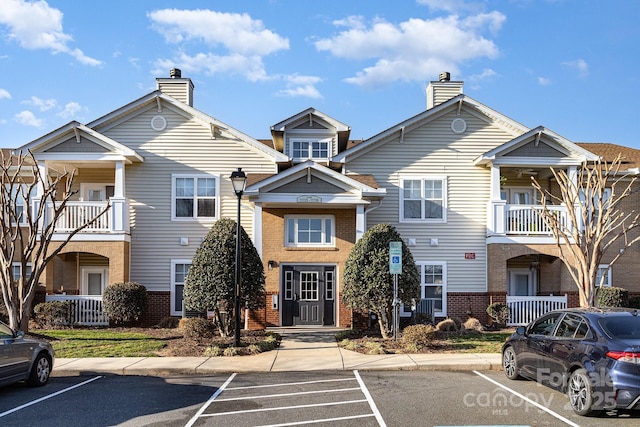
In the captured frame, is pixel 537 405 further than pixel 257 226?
No

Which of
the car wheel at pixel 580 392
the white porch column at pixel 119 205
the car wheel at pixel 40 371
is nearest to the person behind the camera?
the car wheel at pixel 580 392

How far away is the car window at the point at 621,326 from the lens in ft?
28.6

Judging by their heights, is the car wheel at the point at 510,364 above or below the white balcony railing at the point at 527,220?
below

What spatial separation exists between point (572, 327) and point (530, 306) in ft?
40.0

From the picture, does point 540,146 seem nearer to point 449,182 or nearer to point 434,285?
point 449,182

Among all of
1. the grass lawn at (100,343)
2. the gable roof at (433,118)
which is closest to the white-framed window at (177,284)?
the grass lawn at (100,343)

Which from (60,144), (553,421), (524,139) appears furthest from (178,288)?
(553,421)

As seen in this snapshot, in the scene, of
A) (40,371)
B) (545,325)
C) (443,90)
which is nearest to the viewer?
(545,325)

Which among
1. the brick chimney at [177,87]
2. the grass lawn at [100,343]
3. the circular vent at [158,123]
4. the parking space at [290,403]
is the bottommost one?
the grass lawn at [100,343]

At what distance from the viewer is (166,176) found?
21.9m

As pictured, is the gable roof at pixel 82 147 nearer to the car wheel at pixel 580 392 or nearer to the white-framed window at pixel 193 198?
the white-framed window at pixel 193 198

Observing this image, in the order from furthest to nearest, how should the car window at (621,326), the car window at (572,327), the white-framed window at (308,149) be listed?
the white-framed window at (308,149)
the car window at (572,327)
the car window at (621,326)

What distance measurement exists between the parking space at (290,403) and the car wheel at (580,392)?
9.43 feet

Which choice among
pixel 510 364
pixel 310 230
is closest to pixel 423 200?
pixel 310 230
